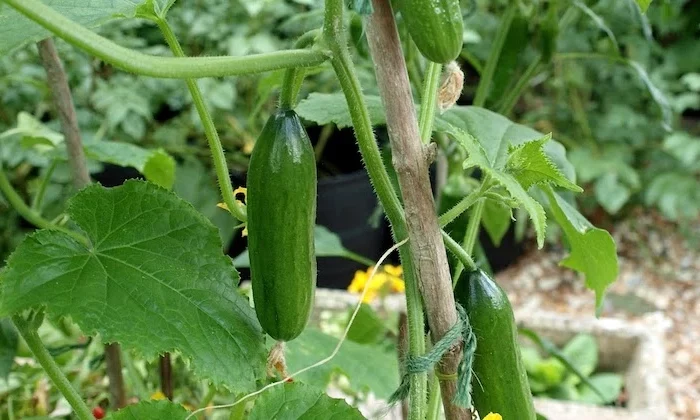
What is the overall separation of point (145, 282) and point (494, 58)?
623 mm

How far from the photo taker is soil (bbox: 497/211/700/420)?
2152 millimetres

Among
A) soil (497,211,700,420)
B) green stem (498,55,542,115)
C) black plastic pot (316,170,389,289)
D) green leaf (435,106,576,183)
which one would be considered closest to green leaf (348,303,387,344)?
green stem (498,55,542,115)

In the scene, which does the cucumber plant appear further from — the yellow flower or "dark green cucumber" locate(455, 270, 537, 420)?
the yellow flower

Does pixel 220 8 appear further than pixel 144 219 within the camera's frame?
Yes

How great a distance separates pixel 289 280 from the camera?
0.52 metres

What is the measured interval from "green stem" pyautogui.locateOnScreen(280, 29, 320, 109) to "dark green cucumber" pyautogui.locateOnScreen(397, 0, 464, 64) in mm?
68

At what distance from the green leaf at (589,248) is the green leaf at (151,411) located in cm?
33

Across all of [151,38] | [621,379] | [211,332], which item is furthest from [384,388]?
[151,38]

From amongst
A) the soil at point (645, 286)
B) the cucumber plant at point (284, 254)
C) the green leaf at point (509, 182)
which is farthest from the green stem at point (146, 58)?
the soil at point (645, 286)

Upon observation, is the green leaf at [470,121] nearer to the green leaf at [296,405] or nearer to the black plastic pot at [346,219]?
the green leaf at [296,405]

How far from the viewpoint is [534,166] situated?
0.50m

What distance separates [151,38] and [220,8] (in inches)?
10.5

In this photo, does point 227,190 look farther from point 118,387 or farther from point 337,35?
point 118,387

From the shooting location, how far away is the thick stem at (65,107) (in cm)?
78
